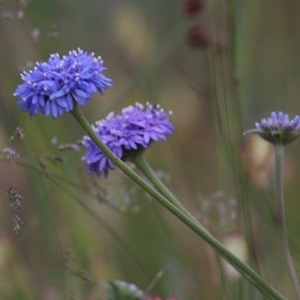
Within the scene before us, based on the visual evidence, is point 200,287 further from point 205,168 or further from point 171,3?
point 171,3

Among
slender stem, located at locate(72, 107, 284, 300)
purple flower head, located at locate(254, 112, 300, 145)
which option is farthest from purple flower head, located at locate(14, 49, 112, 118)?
purple flower head, located at locate(254, 112, 300, 145)

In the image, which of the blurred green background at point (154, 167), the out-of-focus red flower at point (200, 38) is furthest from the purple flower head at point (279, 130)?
the out-of-focus red flower at point (200, 38)

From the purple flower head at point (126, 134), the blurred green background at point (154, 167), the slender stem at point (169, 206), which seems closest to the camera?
the slender stem at point (169, 206)

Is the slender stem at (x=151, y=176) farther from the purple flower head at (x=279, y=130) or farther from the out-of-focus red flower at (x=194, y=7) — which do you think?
the out-of-focus red flower at (x=194, y=7)

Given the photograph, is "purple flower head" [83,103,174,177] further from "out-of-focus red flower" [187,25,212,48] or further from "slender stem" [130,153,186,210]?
"out-of-focus red flower" [187,25,212,48]

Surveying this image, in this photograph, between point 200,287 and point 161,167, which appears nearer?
point 200,287

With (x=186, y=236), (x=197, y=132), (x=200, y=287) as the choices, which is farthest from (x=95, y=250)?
(x=197, y=132)
